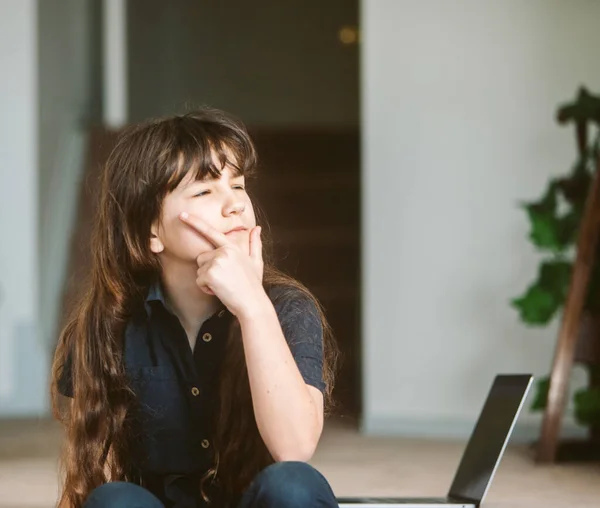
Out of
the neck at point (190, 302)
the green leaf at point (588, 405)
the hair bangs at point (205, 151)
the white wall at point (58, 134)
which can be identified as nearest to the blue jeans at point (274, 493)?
the neck at point (190, 302)

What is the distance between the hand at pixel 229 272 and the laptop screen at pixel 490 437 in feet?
1.72

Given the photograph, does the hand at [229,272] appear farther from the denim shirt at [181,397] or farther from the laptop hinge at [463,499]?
the laptop hinge at [463,499]

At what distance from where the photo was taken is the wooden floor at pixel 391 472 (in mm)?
2449

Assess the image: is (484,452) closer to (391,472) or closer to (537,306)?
(391,472)

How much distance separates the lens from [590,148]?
3.36 m

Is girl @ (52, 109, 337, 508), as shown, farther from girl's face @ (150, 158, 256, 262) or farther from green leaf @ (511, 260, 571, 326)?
green leaf @ (511, 260, 571, 326)

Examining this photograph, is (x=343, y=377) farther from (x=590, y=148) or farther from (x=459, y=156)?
(x=590, y=148)

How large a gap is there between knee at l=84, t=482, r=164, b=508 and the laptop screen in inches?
23.6

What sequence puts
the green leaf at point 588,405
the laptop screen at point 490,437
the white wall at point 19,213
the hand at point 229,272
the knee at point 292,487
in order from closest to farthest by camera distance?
the knee at point 292,487, the hand at point 229,272, the laptop screen at point 490,437, the green leaf at point 588,405, the white wall at point 19,213

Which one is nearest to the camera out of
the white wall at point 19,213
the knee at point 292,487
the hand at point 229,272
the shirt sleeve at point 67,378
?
the knee at point 292,487

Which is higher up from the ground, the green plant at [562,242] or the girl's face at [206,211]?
the girl's face at [206,211]

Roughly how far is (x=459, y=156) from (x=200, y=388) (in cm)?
249

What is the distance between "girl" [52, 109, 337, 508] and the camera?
1.50 meters

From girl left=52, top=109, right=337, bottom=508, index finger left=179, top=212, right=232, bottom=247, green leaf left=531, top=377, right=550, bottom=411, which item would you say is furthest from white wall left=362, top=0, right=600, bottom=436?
index finger left=179, top=212, right=232, bottom=247
